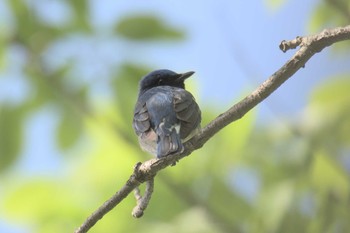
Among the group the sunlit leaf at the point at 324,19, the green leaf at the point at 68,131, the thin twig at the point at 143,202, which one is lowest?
the green leaf at the point at 68,131

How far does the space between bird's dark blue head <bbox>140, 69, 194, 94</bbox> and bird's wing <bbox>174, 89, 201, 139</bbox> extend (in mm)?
515

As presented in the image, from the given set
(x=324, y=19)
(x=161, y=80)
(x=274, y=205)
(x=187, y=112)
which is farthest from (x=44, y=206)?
(x=324, y=19)

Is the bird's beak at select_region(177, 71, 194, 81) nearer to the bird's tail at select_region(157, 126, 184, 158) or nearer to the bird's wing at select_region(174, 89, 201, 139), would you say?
the bird's wing at select_region(174, 89, 201, 139)

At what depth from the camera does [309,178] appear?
223 cm

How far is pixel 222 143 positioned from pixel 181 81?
0.70 m

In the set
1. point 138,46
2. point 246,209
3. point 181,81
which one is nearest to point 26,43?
point 138,46

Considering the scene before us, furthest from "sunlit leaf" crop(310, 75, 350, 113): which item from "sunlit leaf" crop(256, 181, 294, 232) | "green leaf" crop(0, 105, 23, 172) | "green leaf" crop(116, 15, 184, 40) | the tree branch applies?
"green leaf" crop(0, 105, 23, 172)

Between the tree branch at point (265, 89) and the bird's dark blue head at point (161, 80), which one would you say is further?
the bird's dark blue head at point (161, 80)

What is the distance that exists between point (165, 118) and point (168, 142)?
481mm

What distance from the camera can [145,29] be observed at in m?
3.10

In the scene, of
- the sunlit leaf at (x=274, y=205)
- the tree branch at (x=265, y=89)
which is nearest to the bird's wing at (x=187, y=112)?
the sunlit leaf at (x=274, y=205)

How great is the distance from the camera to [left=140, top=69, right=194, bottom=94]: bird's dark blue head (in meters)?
3.55

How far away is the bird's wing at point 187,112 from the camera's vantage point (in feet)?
8.91

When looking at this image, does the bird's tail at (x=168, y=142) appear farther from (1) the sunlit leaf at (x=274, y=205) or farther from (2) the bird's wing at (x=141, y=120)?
(1) the sunlit leaf at (x=274, y=205)
